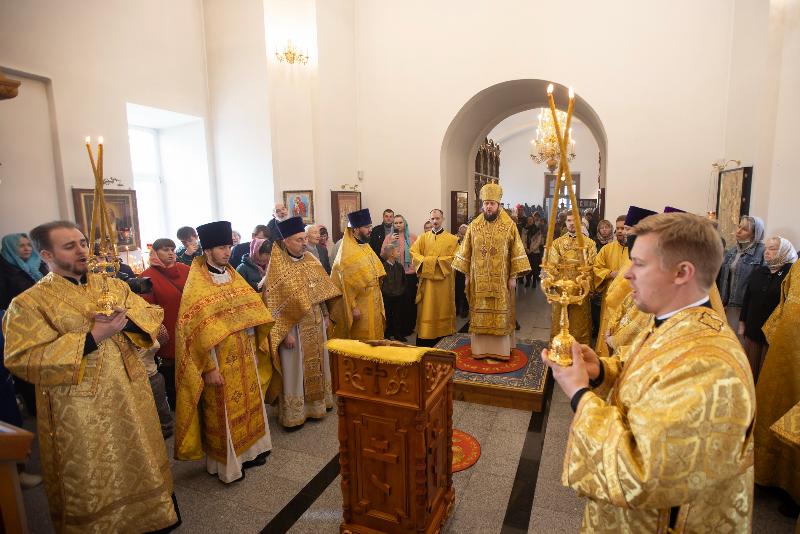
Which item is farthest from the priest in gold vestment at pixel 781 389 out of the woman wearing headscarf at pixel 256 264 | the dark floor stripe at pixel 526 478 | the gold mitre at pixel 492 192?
the woman wearing headscarf at pixel 256 264

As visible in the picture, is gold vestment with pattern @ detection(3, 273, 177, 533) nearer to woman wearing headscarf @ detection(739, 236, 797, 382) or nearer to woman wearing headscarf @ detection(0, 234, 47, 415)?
woman wearing headscarf @ detection(0, 234, 47, 415)

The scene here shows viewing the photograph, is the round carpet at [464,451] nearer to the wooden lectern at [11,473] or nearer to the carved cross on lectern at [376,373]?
the carved cross on lectern at [376,373]

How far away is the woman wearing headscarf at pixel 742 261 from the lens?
4.69 meters

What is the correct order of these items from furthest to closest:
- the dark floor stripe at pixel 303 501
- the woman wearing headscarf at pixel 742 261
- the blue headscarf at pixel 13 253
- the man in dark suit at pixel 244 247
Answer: the man in dark suit at pixel 244 247 → the woman wearing headscarf at pixel 742 261 → the blue headscarf at pixel 13 253 → the dark floor stripe at pixel 303 501

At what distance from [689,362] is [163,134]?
30.6ft

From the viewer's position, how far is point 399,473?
243cm

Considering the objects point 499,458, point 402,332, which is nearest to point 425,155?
point 402,332

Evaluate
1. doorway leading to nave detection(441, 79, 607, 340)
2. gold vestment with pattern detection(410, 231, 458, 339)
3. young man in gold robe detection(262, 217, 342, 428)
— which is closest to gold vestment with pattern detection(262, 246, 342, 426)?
young man in gold robe detection(262, 217, 342, 428)

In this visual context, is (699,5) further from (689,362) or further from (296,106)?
(689,362)

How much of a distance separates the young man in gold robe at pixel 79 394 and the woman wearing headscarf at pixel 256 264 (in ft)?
8.04

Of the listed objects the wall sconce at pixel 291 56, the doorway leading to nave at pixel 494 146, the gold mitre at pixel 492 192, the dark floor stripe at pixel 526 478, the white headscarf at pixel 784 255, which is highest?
the wall sconce at pixel 291 56

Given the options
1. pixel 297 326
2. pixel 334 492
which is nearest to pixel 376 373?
pixel 334 492

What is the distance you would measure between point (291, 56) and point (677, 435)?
8.12 meters

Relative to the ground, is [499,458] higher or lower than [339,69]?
lower
